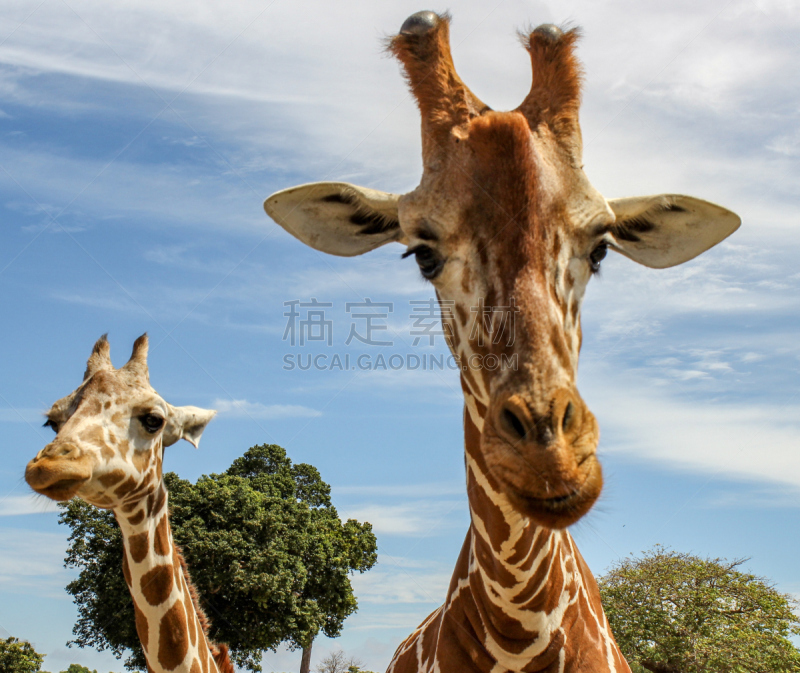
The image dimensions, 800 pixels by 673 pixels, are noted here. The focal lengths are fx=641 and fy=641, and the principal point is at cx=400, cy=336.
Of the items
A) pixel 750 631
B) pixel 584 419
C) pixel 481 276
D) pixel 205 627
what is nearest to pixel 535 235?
pixel 481 276

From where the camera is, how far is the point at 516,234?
3014 millimetres

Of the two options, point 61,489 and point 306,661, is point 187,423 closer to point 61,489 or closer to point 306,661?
point 61,489

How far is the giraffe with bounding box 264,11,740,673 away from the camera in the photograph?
2572mm

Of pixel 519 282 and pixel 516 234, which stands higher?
pixel 516 234

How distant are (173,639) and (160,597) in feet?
1.40

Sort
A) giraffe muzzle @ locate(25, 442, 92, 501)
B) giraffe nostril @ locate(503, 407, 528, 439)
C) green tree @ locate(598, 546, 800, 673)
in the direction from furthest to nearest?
green tree @ locate(598, 546, 800, 673)
giraffe muzzle @ locate(25, 442, 92, 501)
giraffe nostril @ locate(503, 407, 528, 439)

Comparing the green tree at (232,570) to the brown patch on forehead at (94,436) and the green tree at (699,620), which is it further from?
the brown patch on forehead at (94,436)

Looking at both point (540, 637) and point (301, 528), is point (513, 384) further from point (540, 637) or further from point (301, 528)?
point (301, 528)

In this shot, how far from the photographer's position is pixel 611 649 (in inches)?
143

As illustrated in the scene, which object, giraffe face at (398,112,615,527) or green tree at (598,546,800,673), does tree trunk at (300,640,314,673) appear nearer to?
green tree at (598,546,800,673)

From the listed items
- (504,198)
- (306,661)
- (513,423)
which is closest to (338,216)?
(504,198)

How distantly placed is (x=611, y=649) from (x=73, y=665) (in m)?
36.9

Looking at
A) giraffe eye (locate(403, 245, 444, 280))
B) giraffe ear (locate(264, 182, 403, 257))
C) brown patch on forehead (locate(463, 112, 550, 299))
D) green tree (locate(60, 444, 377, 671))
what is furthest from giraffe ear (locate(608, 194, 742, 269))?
green tree (locate(60, 444, 377, 671))

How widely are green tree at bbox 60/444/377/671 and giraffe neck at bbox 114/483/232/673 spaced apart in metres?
A: 19.3
